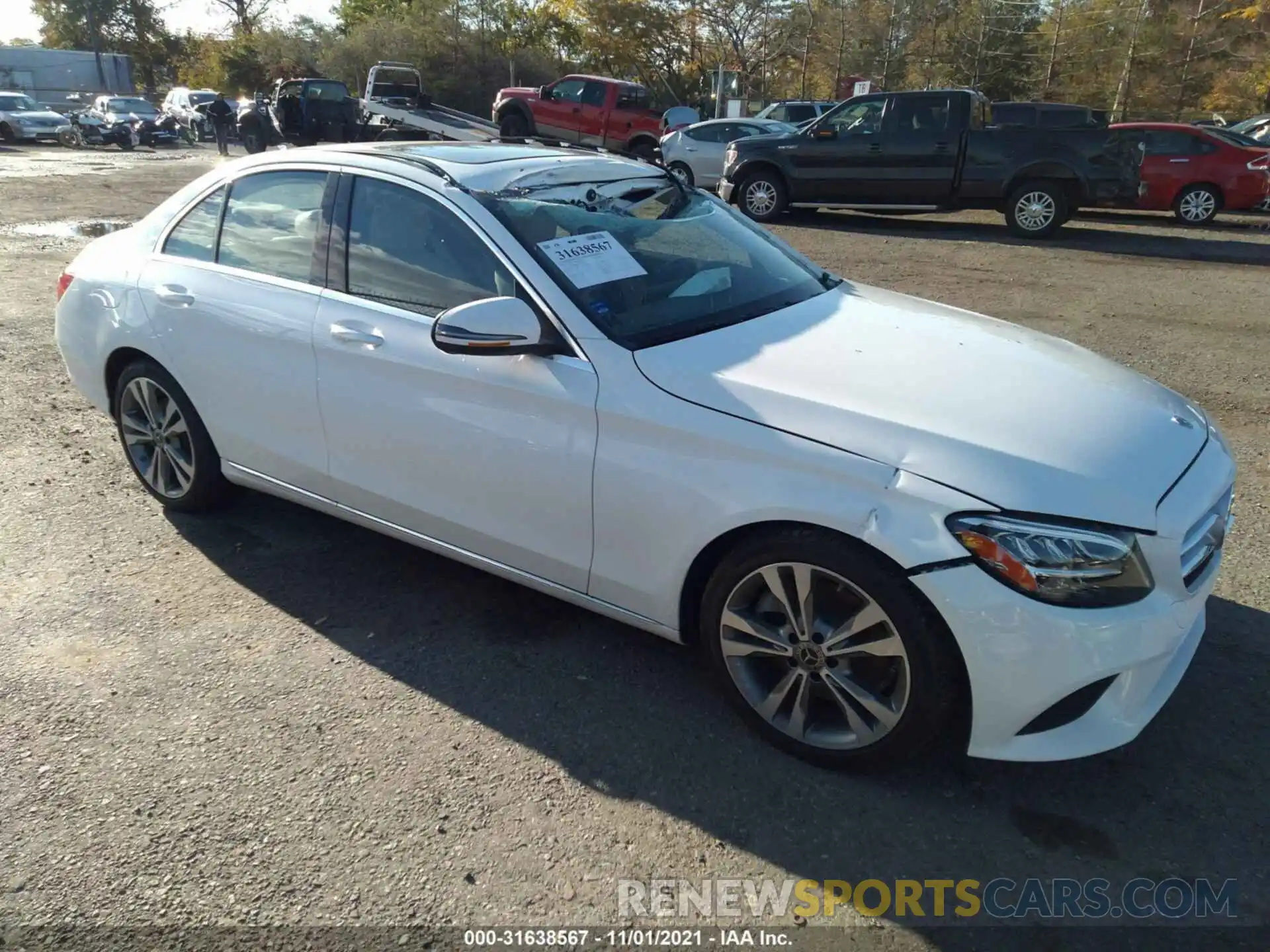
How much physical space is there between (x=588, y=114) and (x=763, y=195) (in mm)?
8499

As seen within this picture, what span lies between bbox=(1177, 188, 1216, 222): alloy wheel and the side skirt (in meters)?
15.3

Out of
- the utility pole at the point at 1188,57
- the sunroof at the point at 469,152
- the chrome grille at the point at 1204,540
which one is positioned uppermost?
the utility pole at the point at 1188,57

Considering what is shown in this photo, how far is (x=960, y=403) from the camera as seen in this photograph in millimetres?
2703

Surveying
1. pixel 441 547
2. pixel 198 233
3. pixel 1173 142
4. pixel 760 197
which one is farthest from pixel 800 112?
pixel 441 547

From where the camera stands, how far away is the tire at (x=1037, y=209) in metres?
13.1

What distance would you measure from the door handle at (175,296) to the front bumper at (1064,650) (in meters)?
3.23

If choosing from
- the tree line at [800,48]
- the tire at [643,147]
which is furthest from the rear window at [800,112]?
the tree line at [800,48]

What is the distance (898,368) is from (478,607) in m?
1.88

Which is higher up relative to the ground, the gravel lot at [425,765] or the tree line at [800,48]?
the tree line at [800,48]

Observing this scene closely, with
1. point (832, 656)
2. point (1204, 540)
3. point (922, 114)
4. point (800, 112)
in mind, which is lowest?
point (832, 656)

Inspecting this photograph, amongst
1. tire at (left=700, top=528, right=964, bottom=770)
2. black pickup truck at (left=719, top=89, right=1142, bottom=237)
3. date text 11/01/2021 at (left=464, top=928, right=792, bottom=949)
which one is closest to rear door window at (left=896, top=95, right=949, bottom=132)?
black pickup truck at (left=719, top=89, right=1142, bottom=237)

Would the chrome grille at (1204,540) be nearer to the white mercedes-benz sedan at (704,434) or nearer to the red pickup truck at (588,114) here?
the white mercedes-benz sedan at (704,434)

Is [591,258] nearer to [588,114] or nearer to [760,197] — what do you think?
[760,197]

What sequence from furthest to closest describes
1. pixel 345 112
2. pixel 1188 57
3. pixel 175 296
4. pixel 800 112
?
pixel 1188 57 → pixel 345 112 → pixel 800 112 → pixel 175 296
